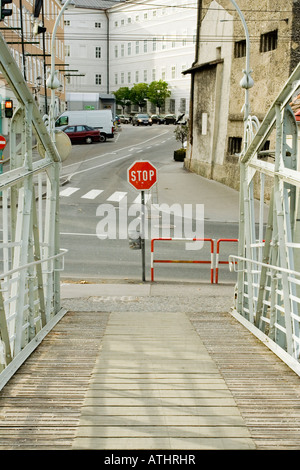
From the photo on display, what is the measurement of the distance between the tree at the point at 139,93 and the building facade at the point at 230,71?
57.6 m

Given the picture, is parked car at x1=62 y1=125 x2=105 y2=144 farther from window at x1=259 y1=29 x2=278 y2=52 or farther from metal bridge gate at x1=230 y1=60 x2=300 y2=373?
metal bridge gate at x1=230 y1=60 x2=300 y2=373

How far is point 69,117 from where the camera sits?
55.9m

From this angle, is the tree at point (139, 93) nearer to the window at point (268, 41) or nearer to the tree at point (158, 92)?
the tree at point (158, 92)

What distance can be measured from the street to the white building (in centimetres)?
4632

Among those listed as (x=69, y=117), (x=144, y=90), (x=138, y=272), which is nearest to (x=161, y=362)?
A: (x=138, y=272)

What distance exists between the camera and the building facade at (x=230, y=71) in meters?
25.2

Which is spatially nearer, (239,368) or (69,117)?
(239,368)

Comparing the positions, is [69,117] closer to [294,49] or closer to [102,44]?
[294,49]

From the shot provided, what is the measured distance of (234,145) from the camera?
30750mm

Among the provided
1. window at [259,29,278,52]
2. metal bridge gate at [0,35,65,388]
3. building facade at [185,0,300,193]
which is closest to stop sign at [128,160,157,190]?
metal bridge gate at [0,35,65,388]

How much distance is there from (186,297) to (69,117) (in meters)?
45.1

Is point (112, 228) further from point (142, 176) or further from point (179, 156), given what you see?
point (179, 156)

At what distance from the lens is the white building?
8506 cm

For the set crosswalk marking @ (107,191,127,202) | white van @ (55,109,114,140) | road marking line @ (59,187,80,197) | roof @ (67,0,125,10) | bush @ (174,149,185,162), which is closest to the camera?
crosswalk marking @ (107,191,127,202)
